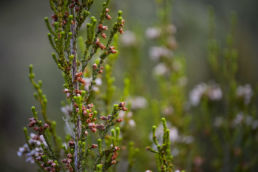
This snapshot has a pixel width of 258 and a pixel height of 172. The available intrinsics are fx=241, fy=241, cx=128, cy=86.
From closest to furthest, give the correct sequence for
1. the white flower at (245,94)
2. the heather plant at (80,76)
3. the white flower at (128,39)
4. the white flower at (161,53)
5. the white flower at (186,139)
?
the heather plant at (80,76), the white flower at (245,94), the white flower at (186,139), the white flower at (161,53), the white flower at (128,39)

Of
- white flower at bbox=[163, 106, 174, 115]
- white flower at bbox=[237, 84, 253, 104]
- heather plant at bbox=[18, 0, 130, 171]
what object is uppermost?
white flower at bbox=[163, 106, 174, 115]

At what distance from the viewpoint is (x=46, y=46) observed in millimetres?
6477

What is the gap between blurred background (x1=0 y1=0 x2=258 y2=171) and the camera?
4445mm

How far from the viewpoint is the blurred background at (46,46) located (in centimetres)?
445

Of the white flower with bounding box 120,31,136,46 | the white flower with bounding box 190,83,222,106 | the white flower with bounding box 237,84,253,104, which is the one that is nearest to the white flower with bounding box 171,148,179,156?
the white flower with bounding box 190,83,222,106

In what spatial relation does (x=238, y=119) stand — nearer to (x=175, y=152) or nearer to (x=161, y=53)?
(x=175, y=152)

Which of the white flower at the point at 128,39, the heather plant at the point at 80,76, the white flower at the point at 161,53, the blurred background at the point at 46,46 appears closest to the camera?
the heather plant at the point at 80,76

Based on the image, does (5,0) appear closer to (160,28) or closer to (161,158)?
(160,28)

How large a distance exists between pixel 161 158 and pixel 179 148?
→ 1182 mm

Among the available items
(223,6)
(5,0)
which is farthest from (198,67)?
(5,0)

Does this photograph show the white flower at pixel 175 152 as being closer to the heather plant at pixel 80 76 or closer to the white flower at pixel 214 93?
the white flower at pixel 214 93

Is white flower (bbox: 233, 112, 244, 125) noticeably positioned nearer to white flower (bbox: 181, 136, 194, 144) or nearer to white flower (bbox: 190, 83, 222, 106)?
white flower (bbox: 190, 83, 222, 106)

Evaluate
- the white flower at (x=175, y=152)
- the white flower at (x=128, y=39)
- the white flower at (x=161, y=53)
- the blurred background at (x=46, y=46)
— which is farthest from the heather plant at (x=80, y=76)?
the white flower at (x=128, y=39)

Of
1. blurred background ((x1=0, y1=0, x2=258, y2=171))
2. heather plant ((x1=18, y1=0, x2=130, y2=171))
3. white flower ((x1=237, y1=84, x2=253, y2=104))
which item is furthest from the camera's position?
blurred background ((x1=0, y1=0, x2=258, y2=171))
